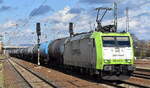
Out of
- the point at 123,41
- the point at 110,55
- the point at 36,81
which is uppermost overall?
the point at 123,41

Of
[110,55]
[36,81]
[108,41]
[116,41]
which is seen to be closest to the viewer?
[110,55]

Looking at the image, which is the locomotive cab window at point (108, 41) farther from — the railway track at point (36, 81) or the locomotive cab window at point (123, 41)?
the railway track at point (36, 81)

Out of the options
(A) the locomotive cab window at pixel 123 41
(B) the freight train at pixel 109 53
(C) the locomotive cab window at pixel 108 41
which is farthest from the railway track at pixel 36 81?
(A) the locomotive cab window at pixel 123 41

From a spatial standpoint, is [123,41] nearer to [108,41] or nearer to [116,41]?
[116,41]

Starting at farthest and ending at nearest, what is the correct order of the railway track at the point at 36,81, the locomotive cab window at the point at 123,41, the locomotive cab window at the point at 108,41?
the locomotive cab window at the point at 123,41 → the locomotive cab window at the point at 108,41 → the railway track at the point at 36,81

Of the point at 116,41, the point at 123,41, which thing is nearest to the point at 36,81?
the point at 116,41

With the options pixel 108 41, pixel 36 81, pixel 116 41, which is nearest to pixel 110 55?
pixel 108 41

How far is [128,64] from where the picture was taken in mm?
22141

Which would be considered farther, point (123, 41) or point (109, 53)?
point (123, 41)

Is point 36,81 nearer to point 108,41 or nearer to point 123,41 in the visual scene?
point 108,41

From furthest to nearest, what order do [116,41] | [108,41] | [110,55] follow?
[116,41] < [108,41] < [110,55]

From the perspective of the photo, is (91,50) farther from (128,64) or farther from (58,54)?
(58,54)

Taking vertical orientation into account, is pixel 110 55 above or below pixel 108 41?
below

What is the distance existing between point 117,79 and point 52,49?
22814mm
